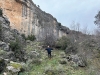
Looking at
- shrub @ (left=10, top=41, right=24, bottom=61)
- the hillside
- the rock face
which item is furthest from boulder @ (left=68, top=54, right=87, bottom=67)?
the rock face

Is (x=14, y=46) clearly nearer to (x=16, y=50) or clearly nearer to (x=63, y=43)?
(x=16, y=50)

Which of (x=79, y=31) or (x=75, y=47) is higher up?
(x=79, y=31)

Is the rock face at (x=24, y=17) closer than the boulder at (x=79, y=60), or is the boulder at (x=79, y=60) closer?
the boulder at (x=79, y=60)

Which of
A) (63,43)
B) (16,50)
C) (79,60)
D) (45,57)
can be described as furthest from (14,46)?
(63,43)

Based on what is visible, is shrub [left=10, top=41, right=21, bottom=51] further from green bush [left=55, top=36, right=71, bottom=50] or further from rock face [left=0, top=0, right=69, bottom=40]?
rock face [left=0, top=0, right=69, bottom=40]

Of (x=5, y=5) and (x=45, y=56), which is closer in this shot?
(x=45, y=56)

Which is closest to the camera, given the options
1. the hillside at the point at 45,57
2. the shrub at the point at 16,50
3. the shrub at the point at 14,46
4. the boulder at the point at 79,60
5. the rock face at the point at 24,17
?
the hillside at the point at 45,57

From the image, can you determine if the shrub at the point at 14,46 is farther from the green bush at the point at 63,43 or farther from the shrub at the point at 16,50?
the green bush at the point at 63,43

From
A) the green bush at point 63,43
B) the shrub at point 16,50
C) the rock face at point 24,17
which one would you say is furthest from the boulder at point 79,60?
the rock face at point 24,17

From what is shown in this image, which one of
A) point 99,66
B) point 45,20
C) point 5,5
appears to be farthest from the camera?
point 45,20

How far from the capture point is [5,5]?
33.2m

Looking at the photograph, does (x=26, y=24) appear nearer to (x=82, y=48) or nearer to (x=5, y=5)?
(x=5, y=5)

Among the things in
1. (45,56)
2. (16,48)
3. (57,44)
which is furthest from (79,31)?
(16,48)

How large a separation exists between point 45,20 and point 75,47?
870 inches
